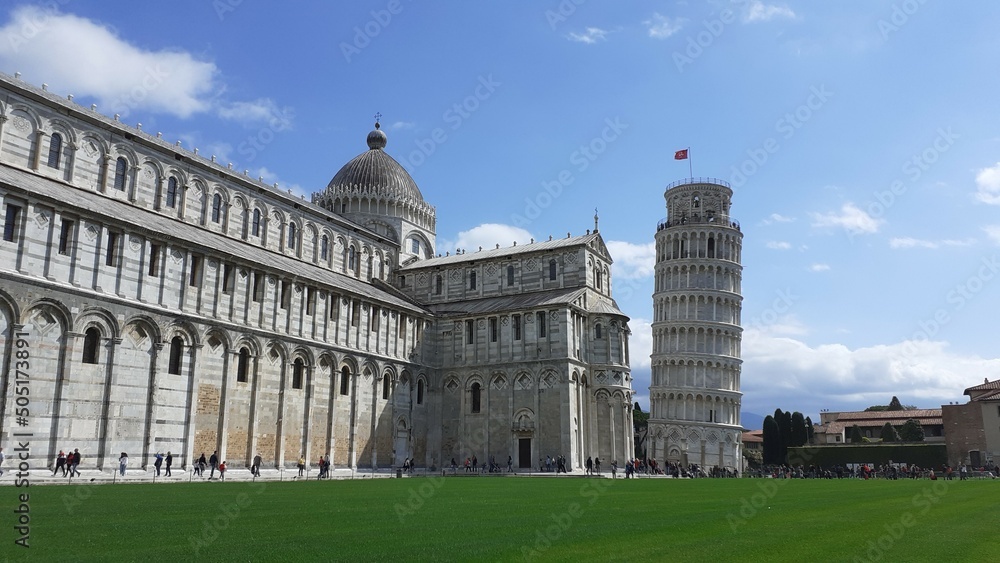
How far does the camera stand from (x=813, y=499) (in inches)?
896

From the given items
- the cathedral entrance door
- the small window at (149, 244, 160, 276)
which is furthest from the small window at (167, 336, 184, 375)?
the cathedral entrance door

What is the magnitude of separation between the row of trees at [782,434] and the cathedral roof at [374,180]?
45208 mm

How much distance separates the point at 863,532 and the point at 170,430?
28498 mm

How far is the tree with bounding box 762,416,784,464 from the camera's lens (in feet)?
261

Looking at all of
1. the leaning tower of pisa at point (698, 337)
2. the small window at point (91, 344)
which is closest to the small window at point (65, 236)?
the small window at point (91, 344)

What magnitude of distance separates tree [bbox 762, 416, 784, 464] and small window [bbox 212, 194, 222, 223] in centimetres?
5993

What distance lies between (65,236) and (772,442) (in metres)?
71.1

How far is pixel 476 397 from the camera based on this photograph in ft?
167

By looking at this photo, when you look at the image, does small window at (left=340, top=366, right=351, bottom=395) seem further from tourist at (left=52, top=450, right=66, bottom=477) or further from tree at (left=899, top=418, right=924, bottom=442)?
tree at (left=899, top=418, right=924, bottom=442)

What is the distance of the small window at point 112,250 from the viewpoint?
31453 millimetres

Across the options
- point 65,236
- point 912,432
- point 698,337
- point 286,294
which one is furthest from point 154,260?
point 912,432

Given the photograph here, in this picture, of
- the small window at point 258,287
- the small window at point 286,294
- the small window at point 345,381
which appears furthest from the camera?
the small window at point 345,381

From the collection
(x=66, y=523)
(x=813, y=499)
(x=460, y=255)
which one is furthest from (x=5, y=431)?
(x=460, y=255)

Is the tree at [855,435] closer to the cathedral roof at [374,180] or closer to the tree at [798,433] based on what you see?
the tree at [798,433]
